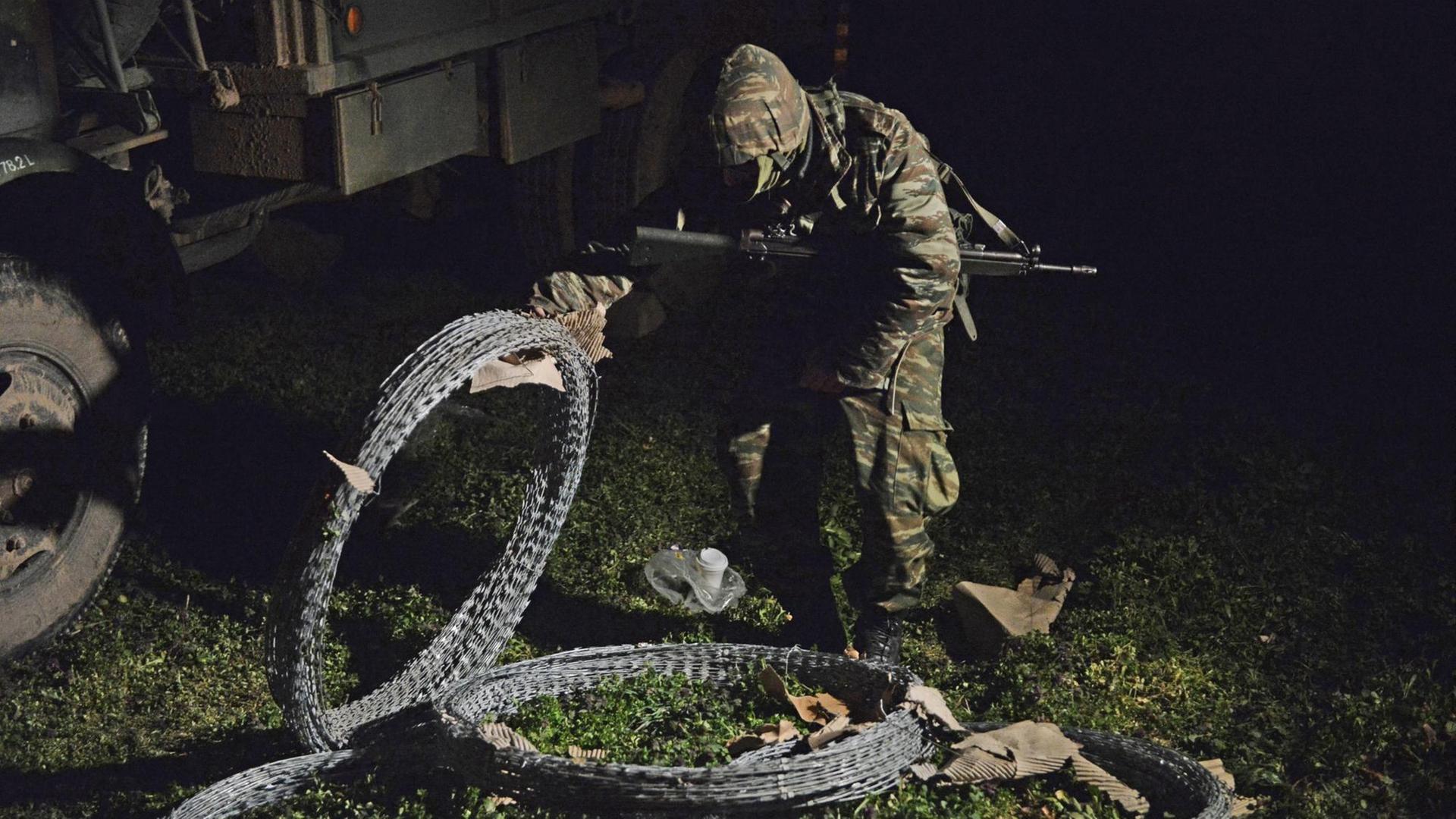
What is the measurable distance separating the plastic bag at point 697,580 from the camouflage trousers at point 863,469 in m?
0.30

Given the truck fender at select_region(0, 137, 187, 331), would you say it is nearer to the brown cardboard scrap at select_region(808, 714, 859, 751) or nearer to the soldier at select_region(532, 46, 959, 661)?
the soldier at select_region(532, 46, 959, 661)

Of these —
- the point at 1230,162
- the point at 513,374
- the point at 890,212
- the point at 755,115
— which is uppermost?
the point at 755,115

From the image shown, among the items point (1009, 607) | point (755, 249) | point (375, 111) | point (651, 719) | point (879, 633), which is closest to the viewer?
point (651, 719)

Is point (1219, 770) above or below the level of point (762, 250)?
below

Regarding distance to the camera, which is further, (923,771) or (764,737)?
(764,737)

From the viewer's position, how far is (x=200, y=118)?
6.62 metres

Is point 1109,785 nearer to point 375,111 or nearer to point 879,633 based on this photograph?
point 879,633

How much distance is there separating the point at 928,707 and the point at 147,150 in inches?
173

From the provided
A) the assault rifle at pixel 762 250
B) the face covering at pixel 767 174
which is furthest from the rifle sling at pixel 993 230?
the face covering at pixel 767 174

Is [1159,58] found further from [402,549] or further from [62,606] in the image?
[62,606]

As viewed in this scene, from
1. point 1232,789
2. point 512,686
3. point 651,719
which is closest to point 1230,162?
point 1232,789

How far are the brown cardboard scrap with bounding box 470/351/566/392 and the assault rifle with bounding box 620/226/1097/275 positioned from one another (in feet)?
2.17

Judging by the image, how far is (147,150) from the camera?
7434 millimetres

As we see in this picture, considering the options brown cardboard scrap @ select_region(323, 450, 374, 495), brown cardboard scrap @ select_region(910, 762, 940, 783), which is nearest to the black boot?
brown cardboard scrap @ select_region(910, 762, 940, 783)
